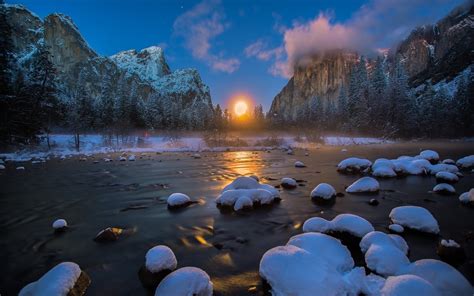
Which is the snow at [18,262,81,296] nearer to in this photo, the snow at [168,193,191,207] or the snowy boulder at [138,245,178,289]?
the snowy boulder at [138,245,178,289]

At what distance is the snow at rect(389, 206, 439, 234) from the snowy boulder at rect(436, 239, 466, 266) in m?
0.87

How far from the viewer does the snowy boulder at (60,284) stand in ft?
10.4

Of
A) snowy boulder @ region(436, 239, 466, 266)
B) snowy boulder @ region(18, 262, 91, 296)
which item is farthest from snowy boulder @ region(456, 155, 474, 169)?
snowy boulder @ region(18, 262, 91, 296)

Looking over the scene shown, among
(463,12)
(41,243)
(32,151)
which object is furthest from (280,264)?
(463,12)

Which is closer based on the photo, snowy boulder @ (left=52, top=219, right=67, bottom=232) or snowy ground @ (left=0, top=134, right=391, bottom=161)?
snowy boulder @ (left=52, top=219, right=67, bottom=232)

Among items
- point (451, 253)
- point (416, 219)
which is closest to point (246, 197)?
point (416, 219)

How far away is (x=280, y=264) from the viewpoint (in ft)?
11.7

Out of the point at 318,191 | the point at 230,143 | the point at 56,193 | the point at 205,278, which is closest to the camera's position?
the point at 205,278

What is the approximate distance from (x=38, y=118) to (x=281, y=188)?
34.3 metres

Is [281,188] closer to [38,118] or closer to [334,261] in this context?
[334,261]

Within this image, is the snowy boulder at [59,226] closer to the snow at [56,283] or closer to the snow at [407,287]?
the snow at [56,283]

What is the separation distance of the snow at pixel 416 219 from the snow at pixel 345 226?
1290 millimetres

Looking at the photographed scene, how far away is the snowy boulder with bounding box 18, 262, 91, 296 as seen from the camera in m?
3.18

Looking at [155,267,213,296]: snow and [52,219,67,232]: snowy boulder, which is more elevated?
[155,267,213,296]: snow
